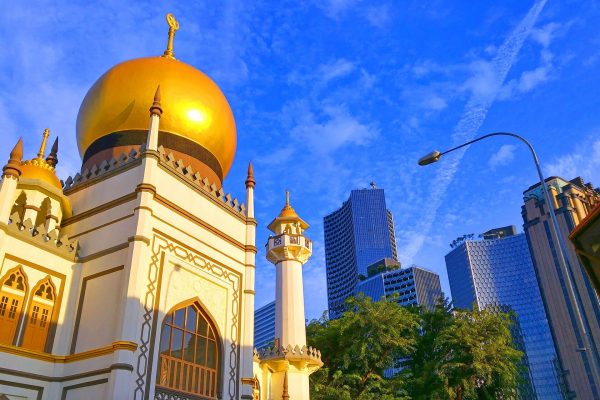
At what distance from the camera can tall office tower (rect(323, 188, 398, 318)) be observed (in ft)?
491

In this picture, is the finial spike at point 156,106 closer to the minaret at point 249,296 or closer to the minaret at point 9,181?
the minaret at point 9,181

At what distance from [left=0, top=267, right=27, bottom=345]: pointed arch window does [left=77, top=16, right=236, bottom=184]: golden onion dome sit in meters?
4.89

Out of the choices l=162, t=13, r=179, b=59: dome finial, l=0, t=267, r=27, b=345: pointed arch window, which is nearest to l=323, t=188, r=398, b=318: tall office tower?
l=162, t=13, r=179, b=59: dome finial

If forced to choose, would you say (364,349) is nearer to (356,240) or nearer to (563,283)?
(563,283)

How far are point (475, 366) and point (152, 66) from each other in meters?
17.1

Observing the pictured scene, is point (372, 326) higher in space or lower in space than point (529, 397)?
lower

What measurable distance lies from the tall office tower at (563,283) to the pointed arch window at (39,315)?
60.9 metres

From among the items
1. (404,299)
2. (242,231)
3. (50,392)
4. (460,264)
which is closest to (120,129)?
(242,231)

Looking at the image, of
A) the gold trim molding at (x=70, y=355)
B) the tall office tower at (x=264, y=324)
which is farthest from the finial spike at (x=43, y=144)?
the tall office tower at (x=264, y=324)

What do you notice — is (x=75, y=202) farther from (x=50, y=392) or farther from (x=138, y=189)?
(x=50, y=392)

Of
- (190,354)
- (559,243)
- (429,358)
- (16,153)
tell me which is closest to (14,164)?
(16,153)

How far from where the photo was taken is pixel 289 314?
2248 cm

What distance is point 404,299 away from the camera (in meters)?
128

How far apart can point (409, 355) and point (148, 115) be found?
16987mm
